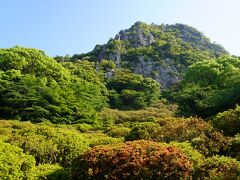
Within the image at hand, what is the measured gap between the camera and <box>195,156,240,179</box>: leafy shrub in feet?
35.6

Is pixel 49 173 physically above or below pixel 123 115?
below

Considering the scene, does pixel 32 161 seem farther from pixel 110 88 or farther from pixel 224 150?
pixel 110 88

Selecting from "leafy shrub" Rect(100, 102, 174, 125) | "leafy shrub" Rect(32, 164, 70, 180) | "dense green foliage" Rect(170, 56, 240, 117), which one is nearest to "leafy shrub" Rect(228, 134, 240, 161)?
"leafy shrub" Rect(32, 164, 70, 180)

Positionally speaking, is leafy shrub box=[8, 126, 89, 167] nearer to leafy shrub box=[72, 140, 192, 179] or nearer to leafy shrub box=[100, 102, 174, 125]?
leafy shrub box=[72, 140, 192, 179]

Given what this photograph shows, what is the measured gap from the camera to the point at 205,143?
51.2 ft

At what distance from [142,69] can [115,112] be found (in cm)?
3777

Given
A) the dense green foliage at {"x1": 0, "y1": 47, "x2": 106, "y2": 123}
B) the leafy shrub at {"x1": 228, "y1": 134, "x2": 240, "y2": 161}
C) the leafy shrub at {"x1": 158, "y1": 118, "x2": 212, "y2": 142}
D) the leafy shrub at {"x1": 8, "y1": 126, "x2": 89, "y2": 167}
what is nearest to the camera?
the leafy shrub at {"x1": 228, "y1": 134, "x2": 240, "y2": 161}

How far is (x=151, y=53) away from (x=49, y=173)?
262 ft

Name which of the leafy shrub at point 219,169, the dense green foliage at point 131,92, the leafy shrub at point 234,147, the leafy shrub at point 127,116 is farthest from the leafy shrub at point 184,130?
the dense green foliage at point 131,92

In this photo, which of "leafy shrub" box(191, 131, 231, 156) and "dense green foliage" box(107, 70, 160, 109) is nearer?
"leafy shrub" box(191, 131, 231, 156)

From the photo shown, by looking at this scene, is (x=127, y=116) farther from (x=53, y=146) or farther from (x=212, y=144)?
(x=212, y=144)

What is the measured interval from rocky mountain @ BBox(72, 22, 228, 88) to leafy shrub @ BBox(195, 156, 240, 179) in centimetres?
7216

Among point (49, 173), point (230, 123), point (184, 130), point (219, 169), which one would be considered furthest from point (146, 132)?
point (219, 169)

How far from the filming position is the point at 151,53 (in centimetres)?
9212
